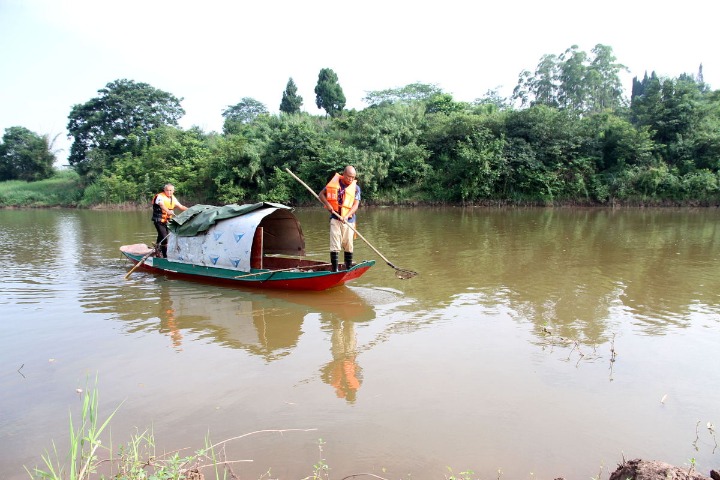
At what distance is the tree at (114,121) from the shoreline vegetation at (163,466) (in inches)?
1646

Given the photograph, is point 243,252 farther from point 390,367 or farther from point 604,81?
point 604,81

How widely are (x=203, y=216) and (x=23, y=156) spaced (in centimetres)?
4837

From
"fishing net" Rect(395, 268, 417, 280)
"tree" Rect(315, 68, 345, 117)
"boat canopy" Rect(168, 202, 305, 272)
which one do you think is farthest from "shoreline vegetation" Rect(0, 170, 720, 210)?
"fishing net" Rect(395, 268, 417, 280)

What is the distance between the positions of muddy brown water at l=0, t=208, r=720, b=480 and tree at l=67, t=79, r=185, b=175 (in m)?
35.7

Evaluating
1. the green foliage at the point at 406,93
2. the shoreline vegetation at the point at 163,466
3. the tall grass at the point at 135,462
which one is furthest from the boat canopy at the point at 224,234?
the green foliage at the point at 406,93

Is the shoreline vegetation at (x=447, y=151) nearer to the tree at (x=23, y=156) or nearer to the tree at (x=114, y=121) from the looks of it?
the tree at (x=114, y=121)

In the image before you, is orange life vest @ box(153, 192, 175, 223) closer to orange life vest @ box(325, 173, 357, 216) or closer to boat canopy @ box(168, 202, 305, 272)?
boat canopy @ box(168, 202, 305, 272)

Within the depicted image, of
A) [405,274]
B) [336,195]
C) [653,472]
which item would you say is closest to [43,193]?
[336,195]

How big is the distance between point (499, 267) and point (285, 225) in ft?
14.9

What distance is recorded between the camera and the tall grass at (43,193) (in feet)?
128

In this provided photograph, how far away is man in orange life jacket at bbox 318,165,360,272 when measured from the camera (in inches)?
309

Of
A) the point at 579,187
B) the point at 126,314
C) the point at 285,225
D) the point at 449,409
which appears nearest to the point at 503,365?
the point at 449,409

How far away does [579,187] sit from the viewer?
2711 cm

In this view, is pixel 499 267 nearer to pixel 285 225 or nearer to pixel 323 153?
pixel 285 225
